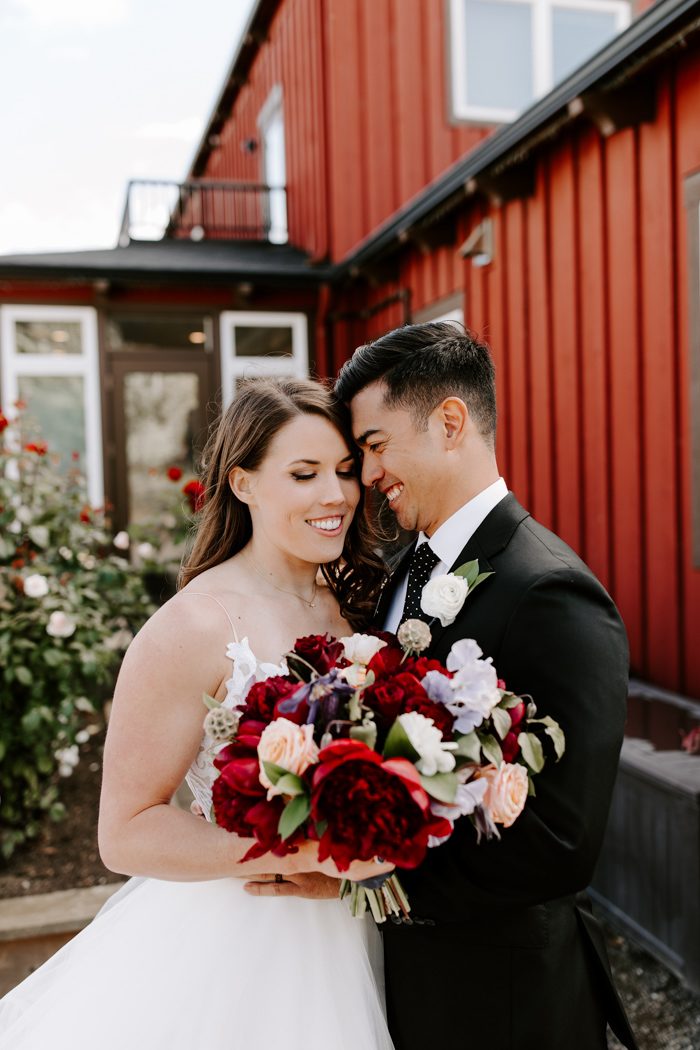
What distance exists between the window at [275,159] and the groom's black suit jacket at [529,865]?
1078 cm

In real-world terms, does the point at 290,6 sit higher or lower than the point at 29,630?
higher

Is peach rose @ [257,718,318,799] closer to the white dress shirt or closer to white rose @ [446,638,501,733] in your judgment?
white rose @ [446,638,501,733]

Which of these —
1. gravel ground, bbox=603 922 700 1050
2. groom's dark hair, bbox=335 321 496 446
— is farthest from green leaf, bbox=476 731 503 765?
gravel ground, bbox=603 922 700 1050

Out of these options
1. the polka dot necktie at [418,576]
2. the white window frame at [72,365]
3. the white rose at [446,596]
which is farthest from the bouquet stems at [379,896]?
the white window frame at [72,365]

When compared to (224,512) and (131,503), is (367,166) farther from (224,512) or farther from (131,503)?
(224,512)

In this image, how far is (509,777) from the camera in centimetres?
142

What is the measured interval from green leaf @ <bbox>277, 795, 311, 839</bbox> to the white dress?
468mm

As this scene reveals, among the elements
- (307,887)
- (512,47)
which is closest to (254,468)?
(307,887)

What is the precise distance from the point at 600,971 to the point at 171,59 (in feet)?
118

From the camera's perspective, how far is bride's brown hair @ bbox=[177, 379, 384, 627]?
2.21m

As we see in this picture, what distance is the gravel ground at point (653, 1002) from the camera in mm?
2963

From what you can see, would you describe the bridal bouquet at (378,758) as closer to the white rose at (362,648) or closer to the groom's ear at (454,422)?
the white rose at (362,648)

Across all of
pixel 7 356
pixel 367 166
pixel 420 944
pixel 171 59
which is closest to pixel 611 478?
pixel 420 944

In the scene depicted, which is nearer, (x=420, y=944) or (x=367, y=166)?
(x=420, y=944)
